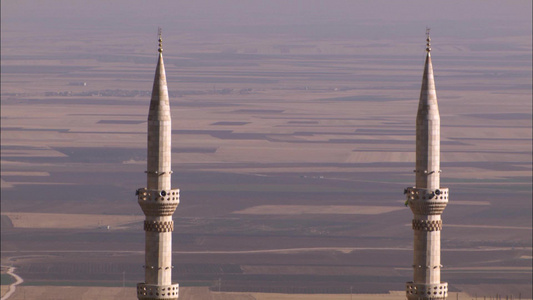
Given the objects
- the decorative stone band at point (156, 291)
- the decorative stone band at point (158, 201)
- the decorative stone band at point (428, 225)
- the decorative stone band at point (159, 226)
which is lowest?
the decorative stone band at point (156, 291)

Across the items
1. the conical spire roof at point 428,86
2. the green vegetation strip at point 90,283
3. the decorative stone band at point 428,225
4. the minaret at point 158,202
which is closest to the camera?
the conical spire roof at point 428,86

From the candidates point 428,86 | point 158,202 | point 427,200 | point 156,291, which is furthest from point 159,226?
point 428,86

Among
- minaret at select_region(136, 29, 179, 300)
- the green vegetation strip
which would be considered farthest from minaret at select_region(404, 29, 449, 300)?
the green vegetation strip

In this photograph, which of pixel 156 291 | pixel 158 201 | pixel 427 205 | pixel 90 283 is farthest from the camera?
pixel 90 283

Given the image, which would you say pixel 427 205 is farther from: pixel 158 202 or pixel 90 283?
pixel 90 283

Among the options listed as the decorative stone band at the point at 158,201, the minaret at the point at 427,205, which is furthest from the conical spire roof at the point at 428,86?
the decorative stone band at the point at 158,201

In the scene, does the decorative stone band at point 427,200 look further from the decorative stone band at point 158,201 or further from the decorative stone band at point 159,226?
the decorative stone band at point 159,226
